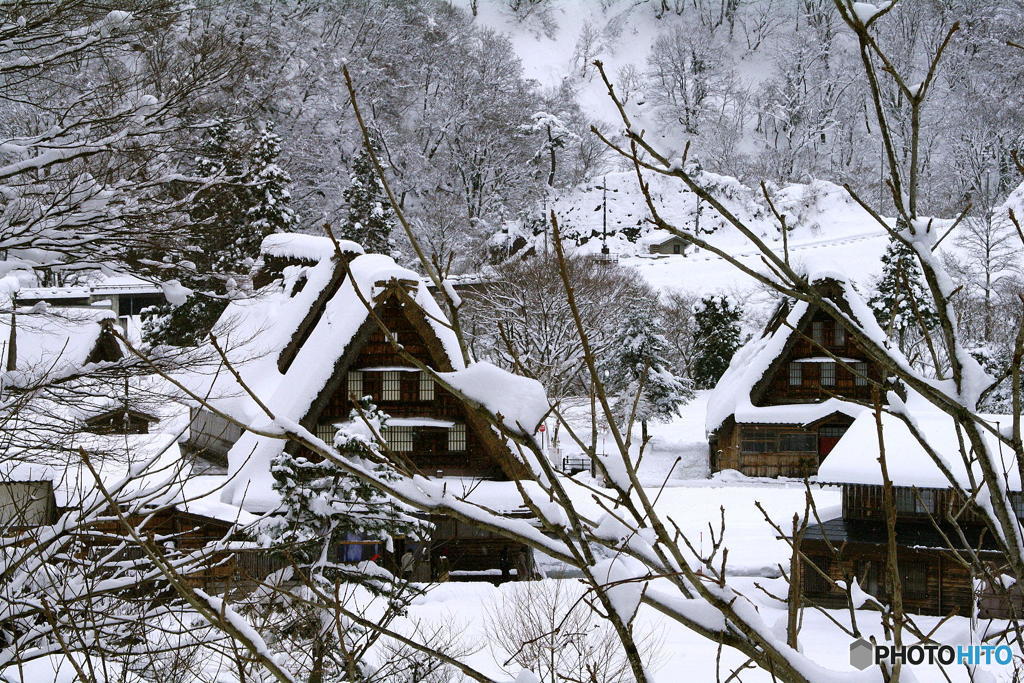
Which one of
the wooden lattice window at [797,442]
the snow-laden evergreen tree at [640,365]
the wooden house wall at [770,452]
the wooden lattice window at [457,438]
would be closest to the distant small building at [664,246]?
the snow-laden evergreen tree at [640,365]

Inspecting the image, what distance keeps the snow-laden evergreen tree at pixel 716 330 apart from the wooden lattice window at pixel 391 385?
17173mm

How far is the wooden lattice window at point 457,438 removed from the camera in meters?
15.4

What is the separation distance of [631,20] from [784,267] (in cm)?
7029

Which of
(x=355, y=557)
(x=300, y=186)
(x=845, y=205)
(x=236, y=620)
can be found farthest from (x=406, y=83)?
(x=236, y=620)

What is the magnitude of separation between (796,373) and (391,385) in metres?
12.8

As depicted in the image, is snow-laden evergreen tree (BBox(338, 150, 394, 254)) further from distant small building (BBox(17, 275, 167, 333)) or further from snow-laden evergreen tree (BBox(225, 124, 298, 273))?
distant small building (BBox(17, 275, 167, 333))

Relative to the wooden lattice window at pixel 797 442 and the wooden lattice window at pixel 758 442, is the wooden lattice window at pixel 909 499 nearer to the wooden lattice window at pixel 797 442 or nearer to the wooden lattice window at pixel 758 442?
the wooden lattice window at pixel 797 442

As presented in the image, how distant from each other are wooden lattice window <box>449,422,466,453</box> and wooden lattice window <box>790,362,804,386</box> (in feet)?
38.4

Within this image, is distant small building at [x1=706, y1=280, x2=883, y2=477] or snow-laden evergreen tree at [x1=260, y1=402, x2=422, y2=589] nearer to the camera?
snow-laden evergreen tree at [x1=260, y1=402, x2=422, y2=589]

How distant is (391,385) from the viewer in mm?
15383

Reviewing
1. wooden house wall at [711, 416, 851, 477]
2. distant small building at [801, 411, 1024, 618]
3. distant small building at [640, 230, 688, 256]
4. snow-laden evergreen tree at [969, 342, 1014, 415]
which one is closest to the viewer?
distant small building at [801, 411, 1024, 618]

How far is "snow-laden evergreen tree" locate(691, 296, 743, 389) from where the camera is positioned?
3059cm

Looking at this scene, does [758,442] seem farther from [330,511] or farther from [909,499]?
[330,511]

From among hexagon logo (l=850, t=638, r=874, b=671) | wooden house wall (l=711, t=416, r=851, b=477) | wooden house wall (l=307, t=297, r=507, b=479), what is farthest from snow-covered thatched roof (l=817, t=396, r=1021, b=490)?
hexagon logo (l=850, t=638, r=874, b=671)
